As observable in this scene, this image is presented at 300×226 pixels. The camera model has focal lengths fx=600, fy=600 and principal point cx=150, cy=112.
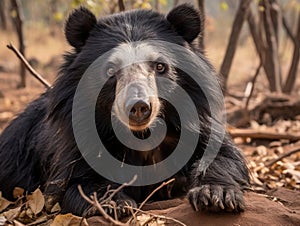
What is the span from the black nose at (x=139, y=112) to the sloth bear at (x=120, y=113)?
29cm

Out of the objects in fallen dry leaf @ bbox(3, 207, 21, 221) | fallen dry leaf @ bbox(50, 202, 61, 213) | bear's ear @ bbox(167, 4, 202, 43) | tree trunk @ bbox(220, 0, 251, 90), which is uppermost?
bear's ear @ bbox(167, 4, 202, 43)

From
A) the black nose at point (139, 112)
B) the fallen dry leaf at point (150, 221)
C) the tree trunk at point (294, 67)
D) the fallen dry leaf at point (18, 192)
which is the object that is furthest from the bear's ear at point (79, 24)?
the tree trunk at point (294, 67)

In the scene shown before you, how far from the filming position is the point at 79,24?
142 inches

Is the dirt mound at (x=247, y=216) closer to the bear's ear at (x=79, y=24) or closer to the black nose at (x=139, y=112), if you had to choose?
the black nose at (x=139, y=112)

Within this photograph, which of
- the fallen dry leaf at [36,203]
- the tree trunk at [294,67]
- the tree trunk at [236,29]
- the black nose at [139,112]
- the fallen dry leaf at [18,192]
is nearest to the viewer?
the black nose at [139,112]

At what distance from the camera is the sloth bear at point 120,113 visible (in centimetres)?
334

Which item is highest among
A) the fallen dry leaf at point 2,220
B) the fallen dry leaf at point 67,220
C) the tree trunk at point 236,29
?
→ the tree trunk at point 236,29

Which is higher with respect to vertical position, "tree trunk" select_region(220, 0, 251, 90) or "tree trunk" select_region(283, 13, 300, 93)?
"tree trunk" select_region(220, 0, 251, 90)

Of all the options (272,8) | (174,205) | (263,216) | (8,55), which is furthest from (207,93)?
(8,55)

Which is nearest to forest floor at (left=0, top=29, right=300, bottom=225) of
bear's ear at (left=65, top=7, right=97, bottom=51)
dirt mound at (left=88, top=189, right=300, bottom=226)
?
dirt mound at (left=88, top=189, right=300, bottom=226)

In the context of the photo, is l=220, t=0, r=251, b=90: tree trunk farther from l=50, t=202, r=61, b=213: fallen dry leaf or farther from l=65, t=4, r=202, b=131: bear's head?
l=50, t=202, r=61, b=213: fallen dry leaf

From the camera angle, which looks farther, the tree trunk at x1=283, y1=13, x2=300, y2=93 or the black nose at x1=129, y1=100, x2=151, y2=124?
the tree trunk at x1=283, y1=13, x2=300, y2=93

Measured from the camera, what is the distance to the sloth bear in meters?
3.34

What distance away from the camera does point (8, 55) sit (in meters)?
18.5
